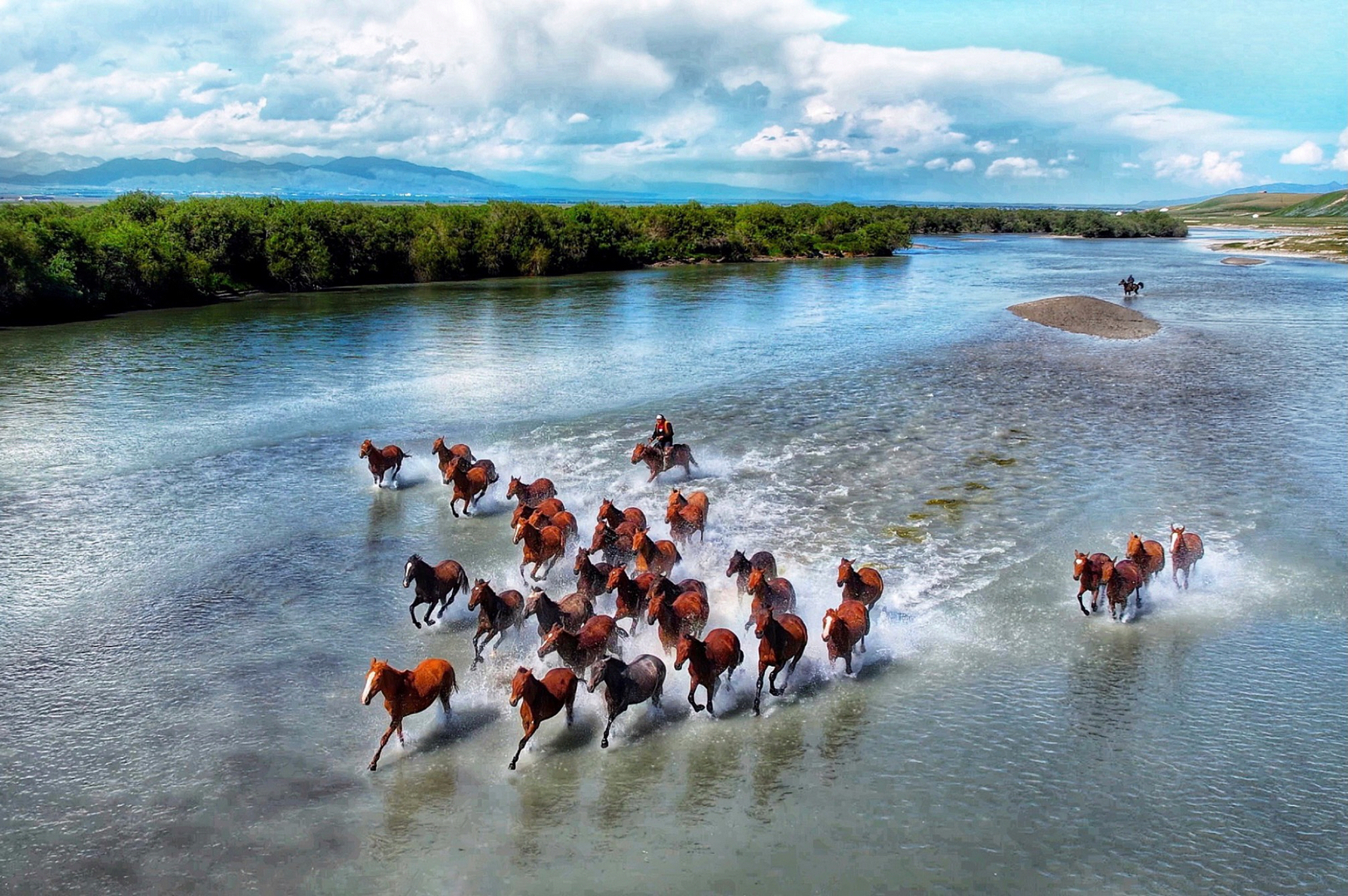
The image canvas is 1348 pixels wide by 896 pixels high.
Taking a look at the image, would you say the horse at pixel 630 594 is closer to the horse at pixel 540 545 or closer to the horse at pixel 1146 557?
the horse at pixel 540 545

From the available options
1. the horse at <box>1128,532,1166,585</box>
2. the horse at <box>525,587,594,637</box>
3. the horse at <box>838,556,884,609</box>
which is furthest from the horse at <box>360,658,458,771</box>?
the horse at <box>1128,532,1166,585</box>

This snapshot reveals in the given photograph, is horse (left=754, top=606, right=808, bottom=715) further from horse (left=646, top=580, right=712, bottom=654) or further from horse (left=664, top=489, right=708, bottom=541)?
horse (left=664, top=489, right=708, bottom=541)

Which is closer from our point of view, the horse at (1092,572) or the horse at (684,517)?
the horse at (1092,572)

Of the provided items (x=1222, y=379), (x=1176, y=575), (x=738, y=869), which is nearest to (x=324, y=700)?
(x=738, y=869)

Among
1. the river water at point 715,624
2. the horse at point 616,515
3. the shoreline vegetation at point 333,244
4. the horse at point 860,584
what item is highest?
the shoreline vegetation at point 333,244

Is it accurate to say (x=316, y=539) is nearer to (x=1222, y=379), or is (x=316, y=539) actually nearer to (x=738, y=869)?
(x=738, y=869)

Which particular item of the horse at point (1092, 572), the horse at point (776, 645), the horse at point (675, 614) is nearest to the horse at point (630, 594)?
the horse at point (675, 614)
